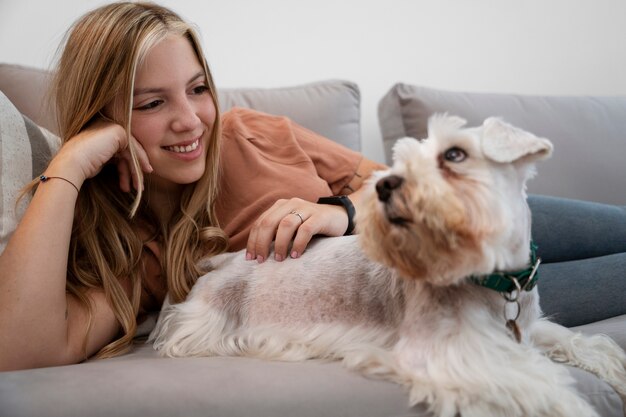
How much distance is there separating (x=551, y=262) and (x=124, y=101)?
48.2 inches

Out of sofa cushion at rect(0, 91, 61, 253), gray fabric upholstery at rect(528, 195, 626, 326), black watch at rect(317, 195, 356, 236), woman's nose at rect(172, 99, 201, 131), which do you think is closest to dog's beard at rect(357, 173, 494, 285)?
black watch at rect(317, 195, 356, 236)

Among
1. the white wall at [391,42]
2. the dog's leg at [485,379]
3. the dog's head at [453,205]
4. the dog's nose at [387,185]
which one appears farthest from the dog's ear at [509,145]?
the white wall at [391,42]

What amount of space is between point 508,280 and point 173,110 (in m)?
0.85

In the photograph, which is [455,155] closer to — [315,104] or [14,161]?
[14,161]

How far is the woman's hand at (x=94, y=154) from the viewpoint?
4.17 feet

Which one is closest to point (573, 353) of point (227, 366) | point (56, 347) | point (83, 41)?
point (227, 366)

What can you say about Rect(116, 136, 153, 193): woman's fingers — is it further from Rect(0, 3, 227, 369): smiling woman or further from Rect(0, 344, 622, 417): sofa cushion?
Rect(0, 344, 622, 417): sofa cushion

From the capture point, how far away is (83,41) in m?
1.39

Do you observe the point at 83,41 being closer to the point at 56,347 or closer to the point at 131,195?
the point at 131,195

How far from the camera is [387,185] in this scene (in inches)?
36.2

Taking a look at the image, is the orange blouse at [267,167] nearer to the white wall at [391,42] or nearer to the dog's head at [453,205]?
the dog's head at [453,205]

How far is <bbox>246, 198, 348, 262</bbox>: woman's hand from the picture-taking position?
4.20ft

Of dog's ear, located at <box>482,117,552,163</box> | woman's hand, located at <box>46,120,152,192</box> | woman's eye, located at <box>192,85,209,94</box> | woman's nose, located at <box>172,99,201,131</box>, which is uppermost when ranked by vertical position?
dog's ear, located at <box>482,117,552,163</box>

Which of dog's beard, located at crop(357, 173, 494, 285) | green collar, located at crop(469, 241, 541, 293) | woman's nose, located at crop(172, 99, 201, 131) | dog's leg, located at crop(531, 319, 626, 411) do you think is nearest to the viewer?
dog's beard, located at crop(357, 173, 494, 285)
